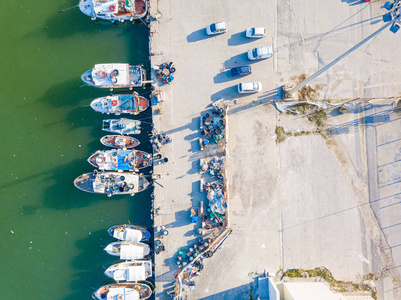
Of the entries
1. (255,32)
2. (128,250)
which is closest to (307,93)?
(255,32)

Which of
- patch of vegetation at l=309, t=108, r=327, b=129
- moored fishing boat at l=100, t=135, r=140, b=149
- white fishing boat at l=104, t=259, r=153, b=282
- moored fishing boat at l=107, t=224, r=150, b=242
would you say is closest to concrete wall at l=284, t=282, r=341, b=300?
white fishing boat at l=104, t=259, r=153, b=282

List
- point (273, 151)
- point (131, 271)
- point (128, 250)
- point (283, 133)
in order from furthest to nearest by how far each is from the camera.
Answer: point (283, 133) → point (273, 151) → point (128, 250) → point (131, 271)

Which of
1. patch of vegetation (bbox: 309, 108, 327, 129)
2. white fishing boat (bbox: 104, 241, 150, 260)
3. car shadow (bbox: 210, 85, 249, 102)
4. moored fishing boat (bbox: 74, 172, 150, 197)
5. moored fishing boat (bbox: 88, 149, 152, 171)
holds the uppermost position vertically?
car shadow (bbox: 210, 85, 249, 102)

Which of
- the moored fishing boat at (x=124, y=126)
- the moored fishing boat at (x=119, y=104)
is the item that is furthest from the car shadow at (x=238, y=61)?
the moored fishing boat at (x=124, y=126)

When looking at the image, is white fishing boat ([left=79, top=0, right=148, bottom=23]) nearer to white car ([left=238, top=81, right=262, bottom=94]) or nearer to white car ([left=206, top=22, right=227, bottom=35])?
white car ([left=206, top=22, right=227, bottom=35])

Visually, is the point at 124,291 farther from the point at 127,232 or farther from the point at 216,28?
the point at 216,28
